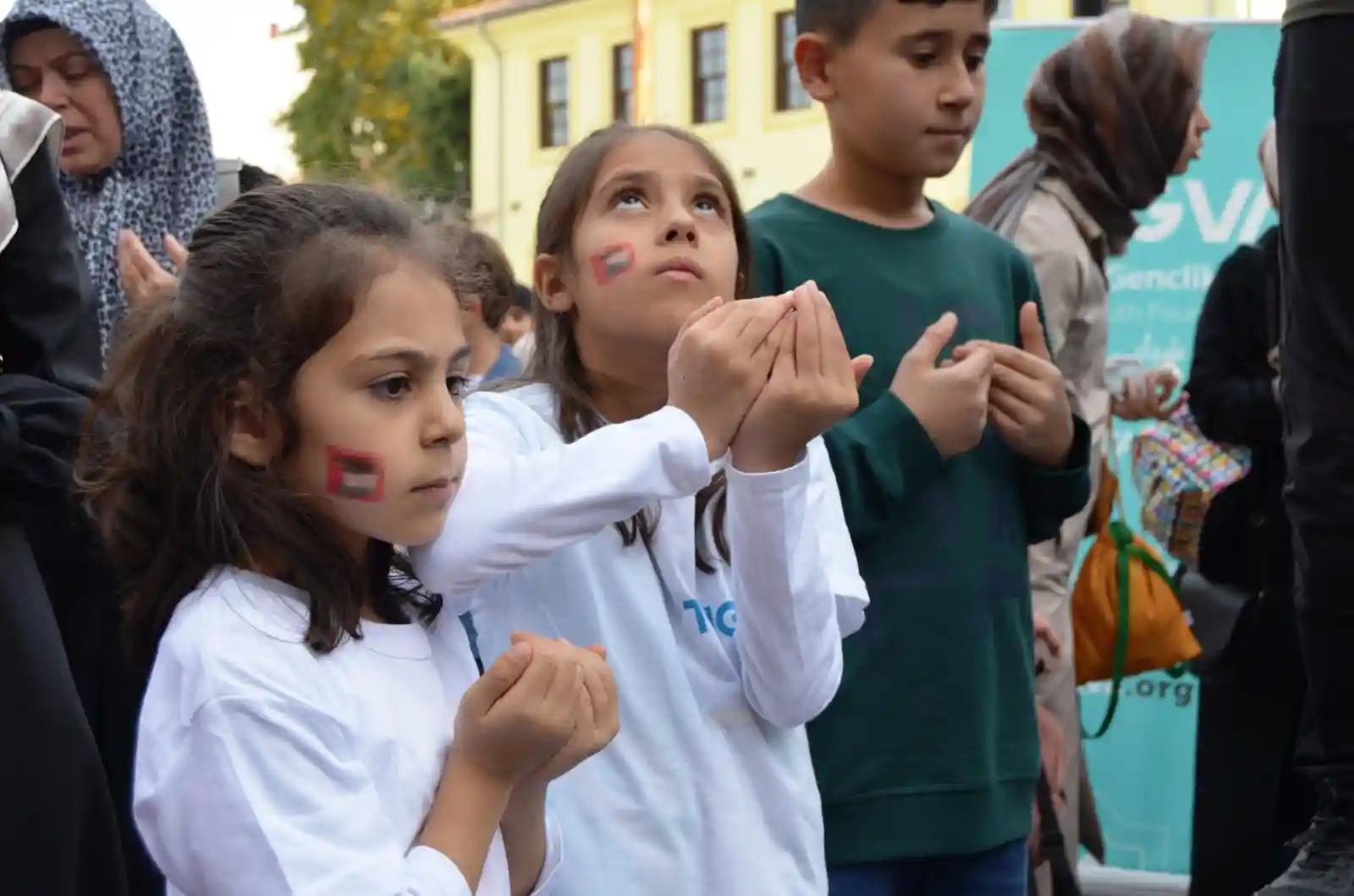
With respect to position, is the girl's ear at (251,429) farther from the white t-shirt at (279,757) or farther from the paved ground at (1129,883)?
the paved ground at (1129,883)

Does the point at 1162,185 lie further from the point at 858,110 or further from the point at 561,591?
the point at 561,591

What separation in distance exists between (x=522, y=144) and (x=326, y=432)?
32005 mm

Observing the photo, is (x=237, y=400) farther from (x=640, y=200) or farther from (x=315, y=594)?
(x=640, y=200)

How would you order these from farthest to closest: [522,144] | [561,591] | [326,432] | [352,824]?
[522,144] → [561,591] → [326,432] → [352,824]

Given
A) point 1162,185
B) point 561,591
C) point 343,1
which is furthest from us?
point 343,1

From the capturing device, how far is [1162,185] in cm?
362

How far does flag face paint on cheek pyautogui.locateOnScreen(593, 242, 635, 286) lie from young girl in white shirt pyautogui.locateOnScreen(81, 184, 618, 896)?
29cm

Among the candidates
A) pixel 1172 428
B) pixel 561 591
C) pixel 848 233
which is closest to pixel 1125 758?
pixel 1172 428

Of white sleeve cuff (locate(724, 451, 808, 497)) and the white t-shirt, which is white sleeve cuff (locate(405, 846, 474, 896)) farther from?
white sleeve cuff (locate(724, 451, 808, 497))

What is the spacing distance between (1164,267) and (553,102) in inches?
1113

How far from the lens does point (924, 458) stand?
102 inches

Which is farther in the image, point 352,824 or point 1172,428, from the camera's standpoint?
point 1172,428

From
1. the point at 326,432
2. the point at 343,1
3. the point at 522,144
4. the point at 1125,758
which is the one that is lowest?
the point at 522,144

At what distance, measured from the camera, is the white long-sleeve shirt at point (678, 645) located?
6.30ft
